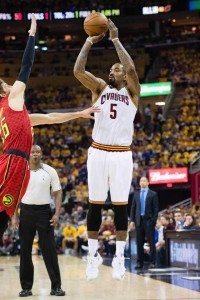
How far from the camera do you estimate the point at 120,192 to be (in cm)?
755

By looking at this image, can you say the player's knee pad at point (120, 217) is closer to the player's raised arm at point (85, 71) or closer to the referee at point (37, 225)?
the player's raised arm at point (85, 71)

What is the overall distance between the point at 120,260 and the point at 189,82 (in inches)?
1126

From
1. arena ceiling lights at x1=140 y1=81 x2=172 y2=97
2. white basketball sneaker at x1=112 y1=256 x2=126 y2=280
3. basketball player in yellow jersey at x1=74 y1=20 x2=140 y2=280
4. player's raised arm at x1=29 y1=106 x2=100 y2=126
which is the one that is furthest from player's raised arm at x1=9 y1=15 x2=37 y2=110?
arena ceiling lights at x1=140 y1=81 x2=172 y2=97

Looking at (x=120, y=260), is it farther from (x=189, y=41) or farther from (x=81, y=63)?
(x=189, y=41)

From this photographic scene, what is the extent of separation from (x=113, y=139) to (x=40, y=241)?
3.14 m

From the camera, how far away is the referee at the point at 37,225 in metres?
10.0

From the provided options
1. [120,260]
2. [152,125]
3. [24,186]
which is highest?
[152,125]

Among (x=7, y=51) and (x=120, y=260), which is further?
(x=7, y=51)

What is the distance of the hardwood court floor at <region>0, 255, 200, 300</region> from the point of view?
30.9 ft

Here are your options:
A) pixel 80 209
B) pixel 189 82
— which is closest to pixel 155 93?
pixel 189 82

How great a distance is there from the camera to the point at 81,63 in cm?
741

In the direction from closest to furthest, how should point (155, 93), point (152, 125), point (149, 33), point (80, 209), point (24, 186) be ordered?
point (24, 186) → point (80, 209) → point (152, 125) → point (155, 93) → point (149, 33)

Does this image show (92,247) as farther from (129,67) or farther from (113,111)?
(129,67)

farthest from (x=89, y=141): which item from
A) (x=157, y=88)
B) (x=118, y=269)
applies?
(x=118, y=269)
